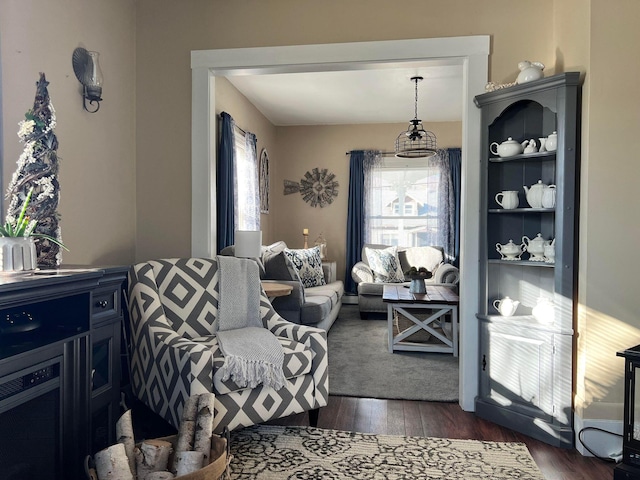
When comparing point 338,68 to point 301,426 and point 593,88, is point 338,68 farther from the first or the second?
point 301,426

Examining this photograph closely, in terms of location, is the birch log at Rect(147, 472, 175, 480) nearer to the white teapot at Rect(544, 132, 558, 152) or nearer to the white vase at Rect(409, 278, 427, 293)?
the white teapot at Rect(544, 132, 558, 152)

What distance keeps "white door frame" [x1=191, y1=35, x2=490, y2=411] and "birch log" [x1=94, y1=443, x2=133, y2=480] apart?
172 cm

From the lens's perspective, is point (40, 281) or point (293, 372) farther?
point (293, 372)

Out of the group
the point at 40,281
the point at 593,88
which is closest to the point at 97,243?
the point at 40,281

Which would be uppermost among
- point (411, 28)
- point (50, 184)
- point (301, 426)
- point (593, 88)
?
point (411, 28)

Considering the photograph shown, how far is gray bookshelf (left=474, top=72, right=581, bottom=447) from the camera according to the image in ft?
8.39

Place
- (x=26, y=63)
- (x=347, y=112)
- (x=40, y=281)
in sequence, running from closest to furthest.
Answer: (x=40, y=281), (x=26, y=63), (x=347, y=112)

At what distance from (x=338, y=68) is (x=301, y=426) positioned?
7.62ft

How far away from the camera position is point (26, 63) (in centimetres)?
227

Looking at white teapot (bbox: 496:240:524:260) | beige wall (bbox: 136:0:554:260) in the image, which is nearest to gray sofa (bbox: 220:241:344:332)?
beige wall (bbox: 136:0:554:260)

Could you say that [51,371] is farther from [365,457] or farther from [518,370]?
[518,370]

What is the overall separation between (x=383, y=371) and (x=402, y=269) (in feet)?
9.79

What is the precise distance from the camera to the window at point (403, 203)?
713 cm

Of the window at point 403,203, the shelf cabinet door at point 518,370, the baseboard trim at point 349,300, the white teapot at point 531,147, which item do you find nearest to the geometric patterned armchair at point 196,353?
the shelf cabinet door at point 518,370
